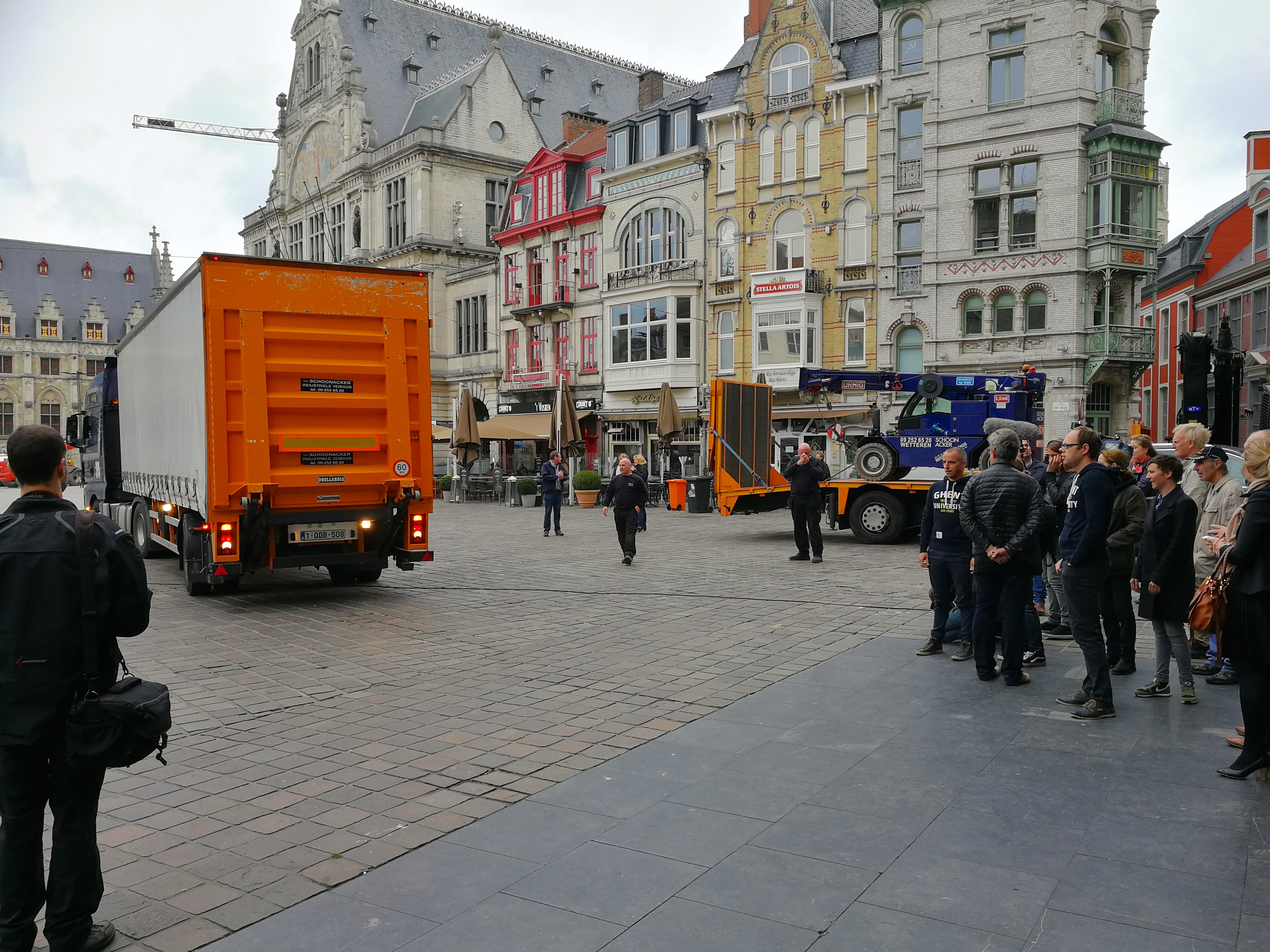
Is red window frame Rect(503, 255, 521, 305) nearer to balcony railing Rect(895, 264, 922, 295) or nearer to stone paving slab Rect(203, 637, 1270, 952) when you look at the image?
balcony railing Rect(895, 264, 922, 295)

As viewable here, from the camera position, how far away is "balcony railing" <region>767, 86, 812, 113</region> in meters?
31.6

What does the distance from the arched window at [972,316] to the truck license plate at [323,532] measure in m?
22.4

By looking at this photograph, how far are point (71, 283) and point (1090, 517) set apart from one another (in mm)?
101309

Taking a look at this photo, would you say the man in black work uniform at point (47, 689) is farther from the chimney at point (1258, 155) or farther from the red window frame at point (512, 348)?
the chimney at point (1258, 155)

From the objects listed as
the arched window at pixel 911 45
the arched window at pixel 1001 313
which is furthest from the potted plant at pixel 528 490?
the arched window at pixel 911 45

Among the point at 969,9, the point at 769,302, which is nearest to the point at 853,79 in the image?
the point at 969,9

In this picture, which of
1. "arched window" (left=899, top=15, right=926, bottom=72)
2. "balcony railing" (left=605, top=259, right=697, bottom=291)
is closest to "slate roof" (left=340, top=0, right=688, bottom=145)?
"balcony railing" (left=605, top=259, right=697, bottom=291)

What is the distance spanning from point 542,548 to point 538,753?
12529 mm

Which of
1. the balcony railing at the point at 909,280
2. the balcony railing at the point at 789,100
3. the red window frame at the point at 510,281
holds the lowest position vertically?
the balcony railing at the point at 909,280

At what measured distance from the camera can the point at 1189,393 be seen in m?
14.7

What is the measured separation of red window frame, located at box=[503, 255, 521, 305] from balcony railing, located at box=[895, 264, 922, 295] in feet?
58.4

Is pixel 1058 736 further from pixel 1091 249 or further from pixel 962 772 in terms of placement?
pixel 1091 249

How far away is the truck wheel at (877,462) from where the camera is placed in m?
17.7

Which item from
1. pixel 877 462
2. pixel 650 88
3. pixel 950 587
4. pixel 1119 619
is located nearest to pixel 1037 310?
pixel 877 462
